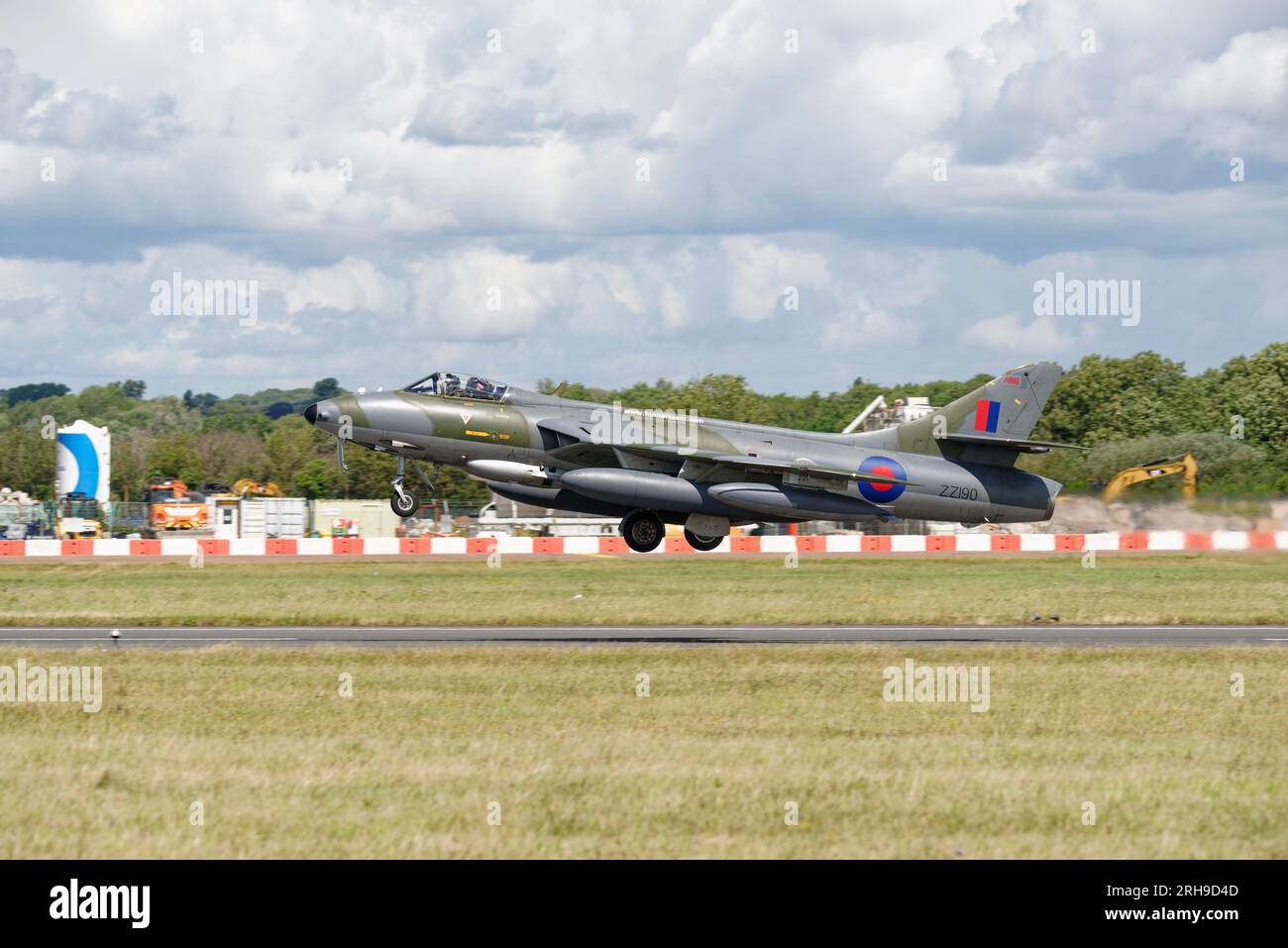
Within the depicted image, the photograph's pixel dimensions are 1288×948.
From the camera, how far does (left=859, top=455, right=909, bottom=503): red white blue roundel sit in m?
22.3

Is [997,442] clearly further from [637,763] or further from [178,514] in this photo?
[178,514]

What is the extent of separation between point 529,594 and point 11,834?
2233cm

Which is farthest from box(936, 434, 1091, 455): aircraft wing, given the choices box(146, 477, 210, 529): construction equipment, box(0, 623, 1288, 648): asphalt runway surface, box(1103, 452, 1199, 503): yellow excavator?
box(146, 477, 210, 529): construction equipment

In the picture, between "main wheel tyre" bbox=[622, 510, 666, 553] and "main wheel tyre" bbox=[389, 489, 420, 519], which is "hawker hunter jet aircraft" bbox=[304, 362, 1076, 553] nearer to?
"main wheel tyre" bbox=[622, 510, 666, 553]

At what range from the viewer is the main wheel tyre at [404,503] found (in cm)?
2112

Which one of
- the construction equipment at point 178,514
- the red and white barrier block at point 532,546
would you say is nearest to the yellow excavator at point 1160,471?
the red and white barrier block at point 532,546

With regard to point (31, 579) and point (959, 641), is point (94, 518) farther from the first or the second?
point (959, 641)

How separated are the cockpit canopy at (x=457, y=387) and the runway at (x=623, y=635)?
4.38m

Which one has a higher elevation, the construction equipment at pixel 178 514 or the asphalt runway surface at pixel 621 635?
the construction equipment at pixel 178 514

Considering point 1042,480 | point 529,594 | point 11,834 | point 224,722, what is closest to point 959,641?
point 1042,480

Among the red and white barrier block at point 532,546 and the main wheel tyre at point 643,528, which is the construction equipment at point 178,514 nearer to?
the red and white barrier block at point 532,546

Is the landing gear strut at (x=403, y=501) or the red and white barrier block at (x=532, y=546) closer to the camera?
the landing gear strut at (x=403, y=501)

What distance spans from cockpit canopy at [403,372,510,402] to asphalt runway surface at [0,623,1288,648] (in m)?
4.38
